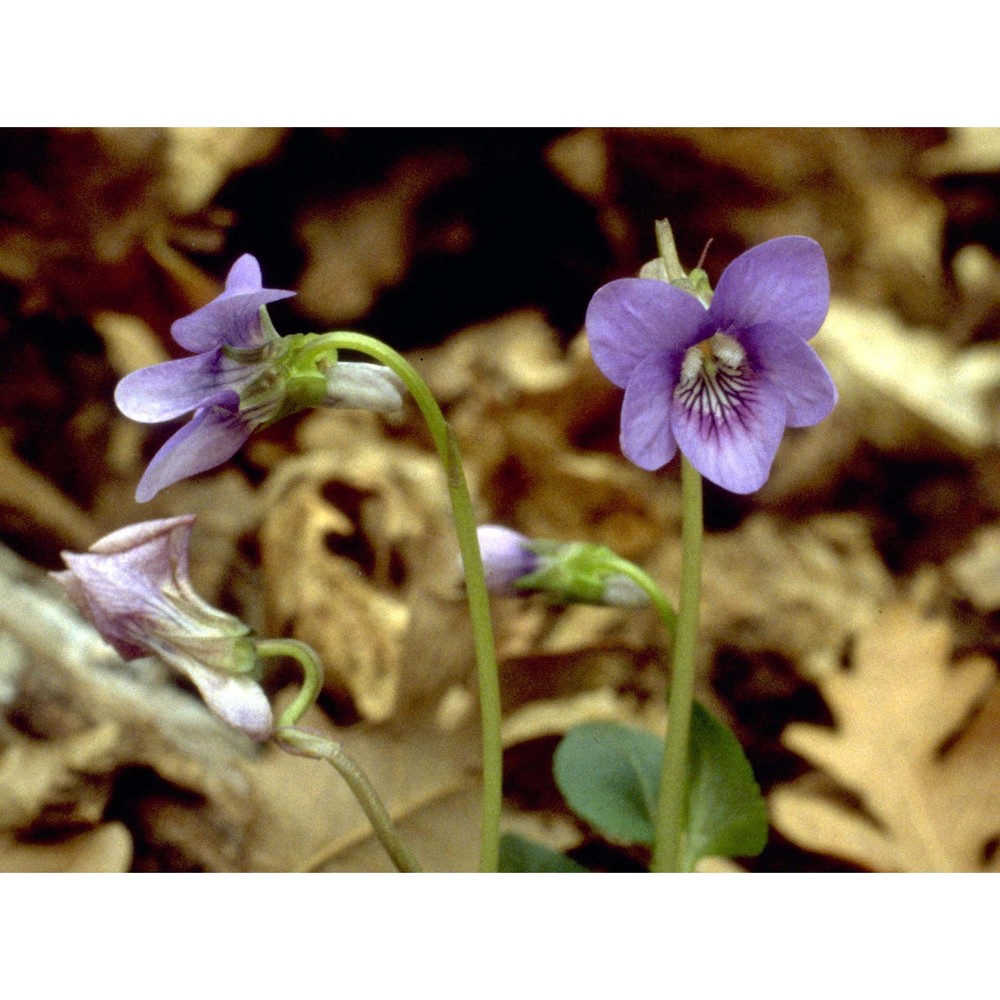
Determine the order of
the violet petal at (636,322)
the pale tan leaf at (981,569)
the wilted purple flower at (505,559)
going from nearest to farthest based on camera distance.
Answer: the violet petal at (636,322) → the wilted purple flower at (505,559) → the pale tan leaf at (981,569)

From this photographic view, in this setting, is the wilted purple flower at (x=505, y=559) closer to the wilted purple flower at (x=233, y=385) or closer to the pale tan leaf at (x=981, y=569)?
the wilted purple flower at (x=233, y=385)

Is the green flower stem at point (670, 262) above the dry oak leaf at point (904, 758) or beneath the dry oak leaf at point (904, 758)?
above

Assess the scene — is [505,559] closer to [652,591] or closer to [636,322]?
[652,591]

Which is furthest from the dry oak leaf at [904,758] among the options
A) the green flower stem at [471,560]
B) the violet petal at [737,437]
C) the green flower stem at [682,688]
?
the violet petal at [737,437]

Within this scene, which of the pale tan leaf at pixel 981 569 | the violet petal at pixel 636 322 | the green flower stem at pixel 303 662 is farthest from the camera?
the pale tan leaf at pixel 981 569

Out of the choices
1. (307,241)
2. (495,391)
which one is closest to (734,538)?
(495,391)

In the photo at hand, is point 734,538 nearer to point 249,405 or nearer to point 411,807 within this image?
point 411,807

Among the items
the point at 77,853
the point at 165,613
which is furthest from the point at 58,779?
the point at 165,613
